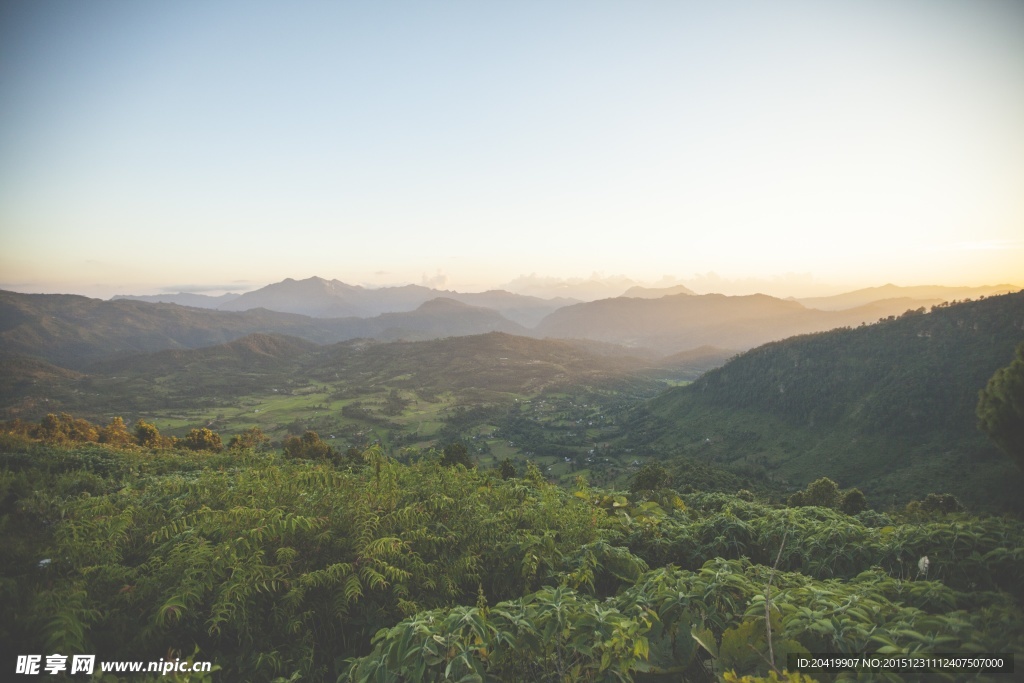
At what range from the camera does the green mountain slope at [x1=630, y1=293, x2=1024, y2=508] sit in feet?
202

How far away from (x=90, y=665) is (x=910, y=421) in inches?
4355

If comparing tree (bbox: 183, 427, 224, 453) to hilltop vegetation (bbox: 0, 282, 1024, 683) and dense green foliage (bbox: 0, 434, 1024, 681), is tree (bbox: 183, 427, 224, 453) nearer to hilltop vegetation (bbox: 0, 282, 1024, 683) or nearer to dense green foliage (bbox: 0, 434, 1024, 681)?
hilltop vegetation (bbox: 0, 282, 1024, 683)

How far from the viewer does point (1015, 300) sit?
8656cm

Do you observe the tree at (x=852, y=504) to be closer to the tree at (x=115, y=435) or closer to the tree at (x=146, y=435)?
the tree at (x=115, y=435)

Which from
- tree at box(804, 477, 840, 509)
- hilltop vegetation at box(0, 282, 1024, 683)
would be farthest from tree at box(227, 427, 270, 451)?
tree at box(804, 477, 840, 509)

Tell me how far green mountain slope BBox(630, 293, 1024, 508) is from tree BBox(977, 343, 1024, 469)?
129 feet

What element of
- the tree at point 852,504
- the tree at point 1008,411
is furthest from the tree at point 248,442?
the tree at point 1008,411

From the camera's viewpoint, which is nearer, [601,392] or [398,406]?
[398,406]

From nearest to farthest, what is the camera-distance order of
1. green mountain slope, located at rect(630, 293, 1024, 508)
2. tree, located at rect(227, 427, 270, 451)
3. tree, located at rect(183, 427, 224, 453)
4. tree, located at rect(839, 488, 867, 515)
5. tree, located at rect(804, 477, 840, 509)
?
tree, located at rect(227, 427, 270, 451) < tree, located at rect(839, 488, 867, 515) < tree, located at rect(804, 477, 840, 509) < tree, located at rect(183, 427, 224, 453) < green mountain slope, located at rect(630, 293, 1024, 508)

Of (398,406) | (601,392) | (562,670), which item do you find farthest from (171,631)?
(601,392)

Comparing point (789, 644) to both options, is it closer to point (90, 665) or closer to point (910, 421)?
point (90, 665)

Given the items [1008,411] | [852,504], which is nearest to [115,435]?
[852,504]

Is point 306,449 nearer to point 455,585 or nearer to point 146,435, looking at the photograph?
point 146,435

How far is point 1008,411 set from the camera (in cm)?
1912
